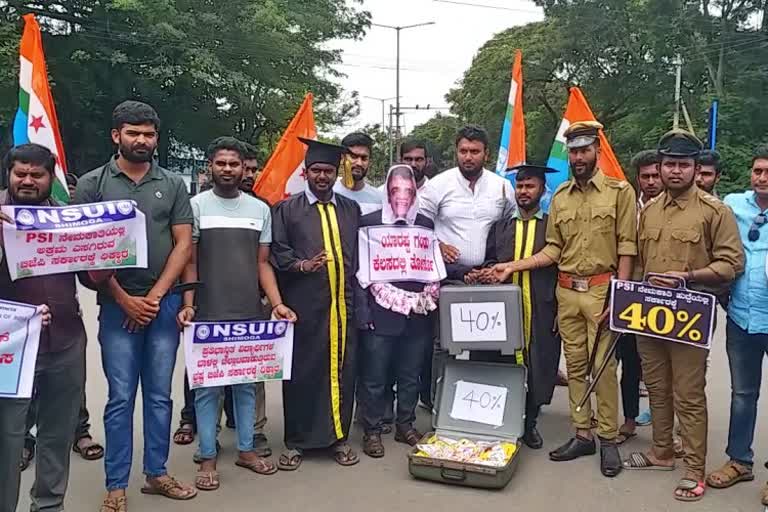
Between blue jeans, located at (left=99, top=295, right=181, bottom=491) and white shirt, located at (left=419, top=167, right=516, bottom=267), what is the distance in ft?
6.52

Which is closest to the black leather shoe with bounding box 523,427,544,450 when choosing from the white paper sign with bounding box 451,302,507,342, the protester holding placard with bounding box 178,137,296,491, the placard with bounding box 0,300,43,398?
the white paper sign with bounding box 451,302,507,342

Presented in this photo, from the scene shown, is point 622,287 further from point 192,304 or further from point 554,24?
point 554,24

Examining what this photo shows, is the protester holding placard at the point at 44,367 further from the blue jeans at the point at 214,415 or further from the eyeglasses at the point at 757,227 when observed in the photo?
the eyeglasses at the point at 757,227

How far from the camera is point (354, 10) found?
3097 centimetres

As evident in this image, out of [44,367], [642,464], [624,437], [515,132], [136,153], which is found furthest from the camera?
[515,132]

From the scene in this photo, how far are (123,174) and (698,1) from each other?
29.3 m

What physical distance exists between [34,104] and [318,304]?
2369mm

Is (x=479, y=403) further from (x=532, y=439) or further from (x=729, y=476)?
(x=729, y=476)

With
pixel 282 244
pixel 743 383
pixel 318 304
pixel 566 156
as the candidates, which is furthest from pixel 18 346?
pixel 566 156

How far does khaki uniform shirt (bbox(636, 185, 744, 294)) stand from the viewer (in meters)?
4.17

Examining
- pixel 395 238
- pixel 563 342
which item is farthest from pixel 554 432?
pixel 395 238

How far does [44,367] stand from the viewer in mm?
3463

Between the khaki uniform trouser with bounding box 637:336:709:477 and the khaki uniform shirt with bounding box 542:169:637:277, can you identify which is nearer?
the khaki uniform trouser with bounding box 637:336:709:477

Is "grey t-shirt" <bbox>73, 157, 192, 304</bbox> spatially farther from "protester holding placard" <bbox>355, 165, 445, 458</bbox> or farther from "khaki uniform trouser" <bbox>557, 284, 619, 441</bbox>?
"khaki uniform trouser" <bbox>557, 284, 619, 441</bbox>
